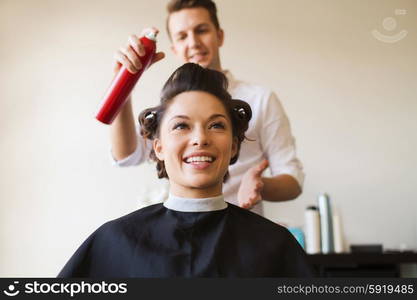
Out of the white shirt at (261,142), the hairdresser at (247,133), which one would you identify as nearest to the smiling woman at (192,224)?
the hairdresser at (247,133)

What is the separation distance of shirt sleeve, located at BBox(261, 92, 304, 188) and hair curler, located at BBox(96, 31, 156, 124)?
0.49 meters

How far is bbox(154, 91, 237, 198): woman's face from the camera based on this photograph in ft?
3.67

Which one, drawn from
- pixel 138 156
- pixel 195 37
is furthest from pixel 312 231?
pixel 195 37

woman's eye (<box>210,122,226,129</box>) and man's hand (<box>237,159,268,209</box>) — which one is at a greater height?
woman's eye (<box>210,122,226,129</box>)

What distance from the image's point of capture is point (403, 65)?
170 centimetres

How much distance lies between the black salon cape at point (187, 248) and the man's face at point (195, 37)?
1.56 ft

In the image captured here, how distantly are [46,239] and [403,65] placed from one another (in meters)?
1.39

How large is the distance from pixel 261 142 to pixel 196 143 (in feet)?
1.58

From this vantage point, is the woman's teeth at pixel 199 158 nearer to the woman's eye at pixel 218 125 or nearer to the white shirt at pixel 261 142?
the woman's eye at pixel 218 125

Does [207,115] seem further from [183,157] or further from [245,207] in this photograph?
[245,207]

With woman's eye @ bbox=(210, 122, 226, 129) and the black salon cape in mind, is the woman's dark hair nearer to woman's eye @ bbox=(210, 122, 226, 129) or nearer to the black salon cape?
woman's eye @ bbox=(210, 122, 226, 129)

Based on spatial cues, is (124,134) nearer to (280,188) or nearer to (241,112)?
(241,112)

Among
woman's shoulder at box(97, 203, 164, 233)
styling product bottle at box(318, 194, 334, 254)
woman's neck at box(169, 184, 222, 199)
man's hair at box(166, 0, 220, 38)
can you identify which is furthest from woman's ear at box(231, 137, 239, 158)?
styling product bottle at box(318, 194, 334, 254)

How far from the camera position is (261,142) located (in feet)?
5.07
